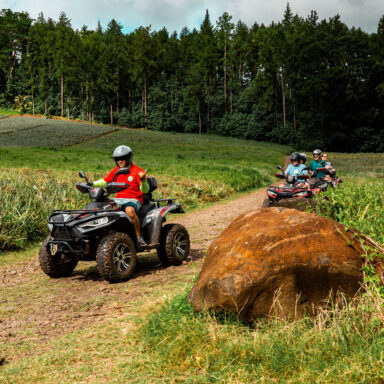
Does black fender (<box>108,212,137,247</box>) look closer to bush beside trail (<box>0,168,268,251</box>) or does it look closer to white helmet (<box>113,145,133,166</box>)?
white helmet (<box>113,145,133,166</box>)

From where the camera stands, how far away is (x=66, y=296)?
19.4ft

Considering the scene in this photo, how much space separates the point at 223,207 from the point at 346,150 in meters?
59.2

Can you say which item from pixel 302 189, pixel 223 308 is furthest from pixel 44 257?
pixel 302 189

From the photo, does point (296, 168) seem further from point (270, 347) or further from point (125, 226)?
point (270, 347)

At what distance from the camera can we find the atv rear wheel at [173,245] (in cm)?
721

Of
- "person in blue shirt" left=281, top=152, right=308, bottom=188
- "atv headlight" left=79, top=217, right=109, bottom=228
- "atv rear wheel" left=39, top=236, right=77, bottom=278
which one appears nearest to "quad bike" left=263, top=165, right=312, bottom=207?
"person in blue shirt" left=281, top=152, right=308, bottom=188

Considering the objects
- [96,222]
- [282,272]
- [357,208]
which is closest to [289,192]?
[357,208]

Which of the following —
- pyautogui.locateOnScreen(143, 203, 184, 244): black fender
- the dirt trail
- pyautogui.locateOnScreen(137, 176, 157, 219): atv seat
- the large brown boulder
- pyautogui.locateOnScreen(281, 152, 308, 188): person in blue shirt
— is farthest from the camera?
pyautogui.locateOnScreen(281, 152, 308, 188): person in blue shirt

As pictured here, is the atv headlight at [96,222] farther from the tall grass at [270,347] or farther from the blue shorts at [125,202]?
the tall grass at [270,347]

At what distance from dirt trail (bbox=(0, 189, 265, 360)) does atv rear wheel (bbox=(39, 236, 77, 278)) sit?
15cm

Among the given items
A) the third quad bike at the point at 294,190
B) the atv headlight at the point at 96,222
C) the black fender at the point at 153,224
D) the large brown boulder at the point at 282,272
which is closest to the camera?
the large brown boulder at the point at 282,272

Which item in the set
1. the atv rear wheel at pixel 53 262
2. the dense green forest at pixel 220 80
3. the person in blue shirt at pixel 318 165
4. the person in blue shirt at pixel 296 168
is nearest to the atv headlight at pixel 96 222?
the atv rear wheel at pixel 53 262

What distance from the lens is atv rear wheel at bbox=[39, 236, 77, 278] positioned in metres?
6.72

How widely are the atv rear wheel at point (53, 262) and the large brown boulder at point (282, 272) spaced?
122 inches
